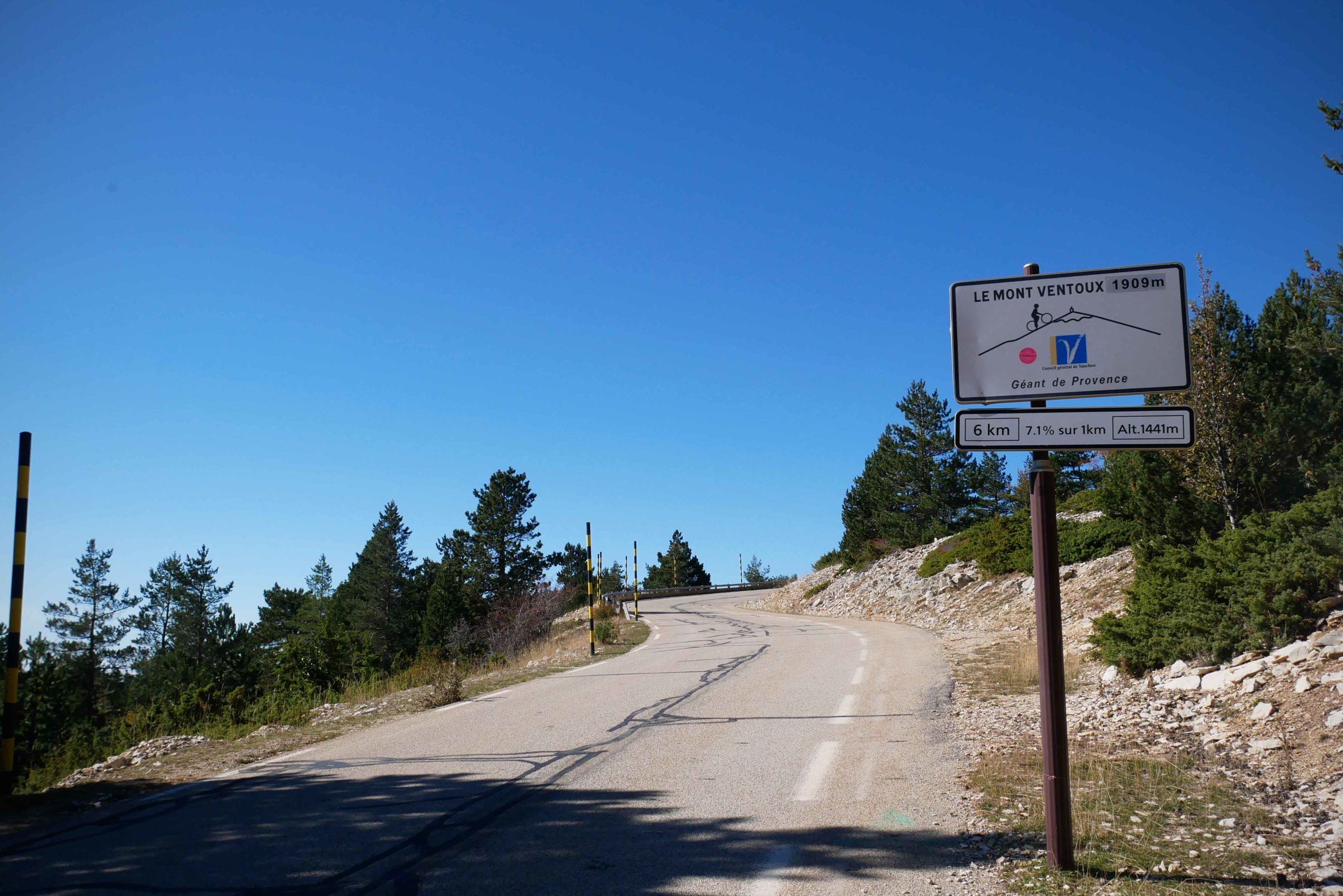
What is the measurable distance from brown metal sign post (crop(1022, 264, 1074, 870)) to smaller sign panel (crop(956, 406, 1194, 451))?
0.44 feet

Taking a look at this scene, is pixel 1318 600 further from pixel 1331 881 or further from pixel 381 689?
pixel 381 689

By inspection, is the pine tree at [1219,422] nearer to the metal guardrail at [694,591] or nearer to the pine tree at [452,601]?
the pine tree at [452,601]

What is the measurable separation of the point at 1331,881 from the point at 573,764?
16.7 feet

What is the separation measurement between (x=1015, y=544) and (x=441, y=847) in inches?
1011

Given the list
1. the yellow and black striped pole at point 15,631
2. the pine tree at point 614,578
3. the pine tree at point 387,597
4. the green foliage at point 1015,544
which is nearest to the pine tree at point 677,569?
the pine tree at point 614,578

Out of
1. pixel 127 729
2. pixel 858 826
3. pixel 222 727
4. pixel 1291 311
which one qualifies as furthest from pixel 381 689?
pixel 1291 311

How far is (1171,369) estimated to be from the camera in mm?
4250

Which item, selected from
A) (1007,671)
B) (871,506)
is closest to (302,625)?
(871,506)

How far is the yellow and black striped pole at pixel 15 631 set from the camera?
6480 millimetres

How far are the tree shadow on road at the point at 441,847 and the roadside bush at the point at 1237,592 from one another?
5277mm

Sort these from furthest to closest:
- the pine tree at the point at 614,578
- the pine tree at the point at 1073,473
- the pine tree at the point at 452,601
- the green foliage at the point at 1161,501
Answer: the pine tree at the point at 614,578 < the pine tree at the point at 452,601 < the pine tree at the point at 1073,473 < the green foliage at the point at 1161,501

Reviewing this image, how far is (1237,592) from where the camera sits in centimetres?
859

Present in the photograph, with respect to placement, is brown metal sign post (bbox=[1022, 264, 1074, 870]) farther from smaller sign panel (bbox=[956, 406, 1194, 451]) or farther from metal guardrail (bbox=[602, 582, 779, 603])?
metal guardrail (bbox=[602, 582, 779, 603])

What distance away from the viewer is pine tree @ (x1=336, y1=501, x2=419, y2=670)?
62094mm
